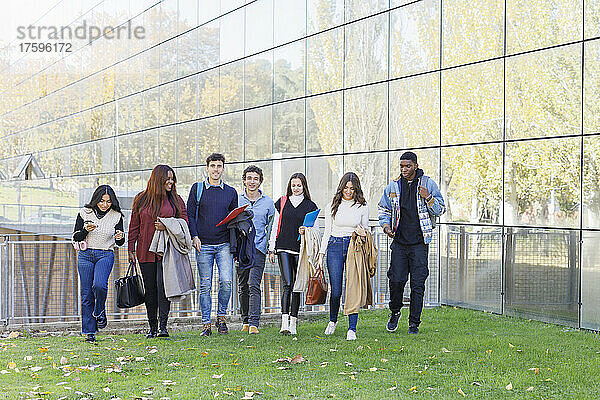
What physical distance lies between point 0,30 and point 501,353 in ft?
168

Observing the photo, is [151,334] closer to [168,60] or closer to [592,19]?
[592,19]

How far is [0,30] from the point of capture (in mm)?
54375

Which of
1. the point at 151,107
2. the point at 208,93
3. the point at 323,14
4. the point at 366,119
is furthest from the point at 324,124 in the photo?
the point at 151,107

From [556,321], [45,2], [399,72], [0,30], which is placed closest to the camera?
[556,321]

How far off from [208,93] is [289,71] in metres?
5.13

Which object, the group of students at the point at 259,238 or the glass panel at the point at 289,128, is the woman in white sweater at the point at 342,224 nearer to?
the group of students at the point at 259,238

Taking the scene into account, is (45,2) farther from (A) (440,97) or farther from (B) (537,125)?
(B) (537,125)

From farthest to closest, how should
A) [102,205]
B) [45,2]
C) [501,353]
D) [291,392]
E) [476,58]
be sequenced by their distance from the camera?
[45,2]
[476,58]
[102,205]
[501,353]
[291,392]

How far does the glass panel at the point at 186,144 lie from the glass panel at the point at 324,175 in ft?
23.8

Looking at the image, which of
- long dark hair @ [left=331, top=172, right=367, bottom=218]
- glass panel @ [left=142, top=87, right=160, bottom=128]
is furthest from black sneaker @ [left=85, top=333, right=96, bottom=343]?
glass panel @ [left=142, top=87, right=160, bottom=128]

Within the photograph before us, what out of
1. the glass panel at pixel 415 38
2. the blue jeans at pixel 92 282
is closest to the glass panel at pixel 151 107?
the glass panel at pixel 415 38

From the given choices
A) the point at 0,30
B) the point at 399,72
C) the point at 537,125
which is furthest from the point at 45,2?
the point at 537,125

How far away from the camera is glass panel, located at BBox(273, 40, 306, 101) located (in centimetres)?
2144

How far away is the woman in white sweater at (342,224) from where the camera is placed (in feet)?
33.8
